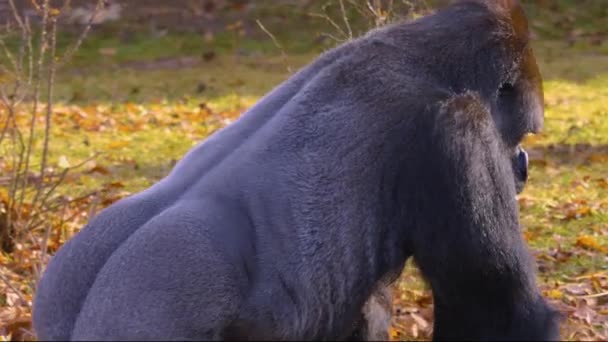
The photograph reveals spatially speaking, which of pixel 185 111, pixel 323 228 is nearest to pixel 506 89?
pixel 323 228

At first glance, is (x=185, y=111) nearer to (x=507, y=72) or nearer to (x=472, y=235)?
(x=507, y=72)

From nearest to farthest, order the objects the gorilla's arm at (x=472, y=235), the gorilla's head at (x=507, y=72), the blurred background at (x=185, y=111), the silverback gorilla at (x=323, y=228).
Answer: the silverback gorilla at (x=323, y=228) < the gorilla's arm at (x=472, y=235) < the gorilla's head at (x=507, y=72) < the blurred background at (x=185, y=111)

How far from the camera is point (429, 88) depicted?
9.52 ft

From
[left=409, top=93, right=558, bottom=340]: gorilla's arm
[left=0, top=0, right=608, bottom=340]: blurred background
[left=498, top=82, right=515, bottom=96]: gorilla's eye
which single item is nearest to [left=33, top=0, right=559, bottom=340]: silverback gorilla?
[left=409, top=93, right=558, bottom=340]: gorilla's arm

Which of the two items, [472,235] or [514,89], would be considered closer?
[472,235]

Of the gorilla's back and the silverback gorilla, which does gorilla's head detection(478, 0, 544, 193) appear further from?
the gorilla's back

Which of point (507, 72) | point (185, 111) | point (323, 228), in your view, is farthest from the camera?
point (185, 111)

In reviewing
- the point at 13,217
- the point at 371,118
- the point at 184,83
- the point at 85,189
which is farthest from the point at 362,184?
the point at 184,83

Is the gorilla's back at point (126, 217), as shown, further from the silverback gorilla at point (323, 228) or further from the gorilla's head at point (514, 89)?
the gorilla's head at point (514, 89)

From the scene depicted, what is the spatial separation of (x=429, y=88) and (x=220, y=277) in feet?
2.44

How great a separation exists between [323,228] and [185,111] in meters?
6.58

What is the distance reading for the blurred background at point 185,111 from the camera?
4621 mm

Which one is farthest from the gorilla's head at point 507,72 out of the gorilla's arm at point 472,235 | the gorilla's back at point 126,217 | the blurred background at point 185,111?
the gorilla's back at point 126,217

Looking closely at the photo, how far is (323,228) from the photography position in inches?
108
